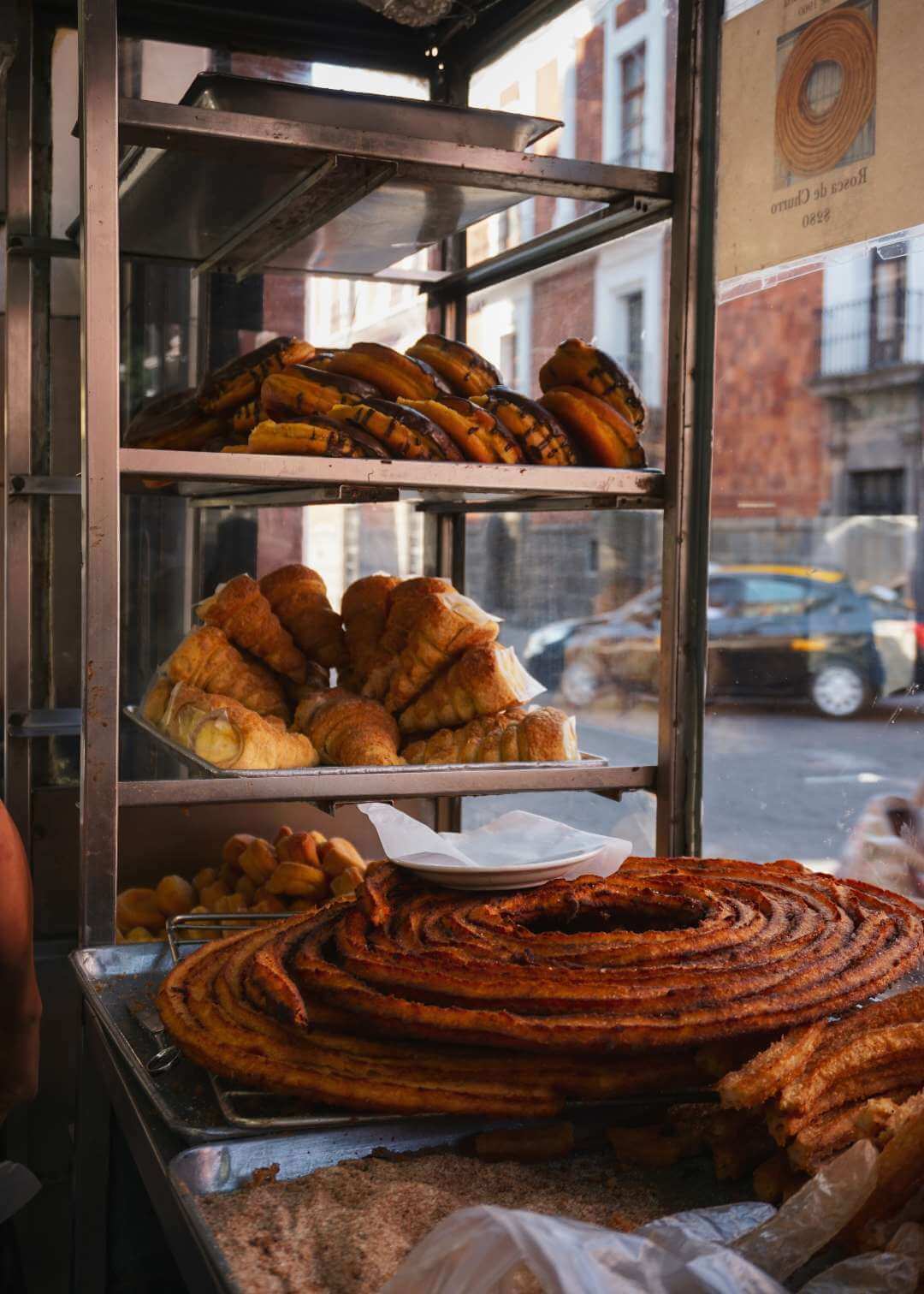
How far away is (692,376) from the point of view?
93.4 inches

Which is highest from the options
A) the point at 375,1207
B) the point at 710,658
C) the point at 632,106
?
the point at 632,106

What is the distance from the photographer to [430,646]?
2.46 m

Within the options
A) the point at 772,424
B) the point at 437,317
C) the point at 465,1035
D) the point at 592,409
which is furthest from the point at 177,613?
the point at 772,424

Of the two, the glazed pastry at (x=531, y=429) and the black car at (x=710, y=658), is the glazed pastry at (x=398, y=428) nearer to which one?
the glazed pastry at (x=531, y=429)

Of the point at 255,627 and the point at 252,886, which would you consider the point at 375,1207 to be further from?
the point at 252,886

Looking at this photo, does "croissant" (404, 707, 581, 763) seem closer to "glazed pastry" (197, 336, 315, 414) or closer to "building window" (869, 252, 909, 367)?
"glazed pastry" (197, 336, 315, 414)

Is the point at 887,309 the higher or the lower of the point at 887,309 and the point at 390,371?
the higher

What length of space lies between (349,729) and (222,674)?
0.31 metres

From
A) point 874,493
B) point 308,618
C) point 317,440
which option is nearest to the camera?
point 317,440

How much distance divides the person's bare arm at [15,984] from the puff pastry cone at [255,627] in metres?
0.76

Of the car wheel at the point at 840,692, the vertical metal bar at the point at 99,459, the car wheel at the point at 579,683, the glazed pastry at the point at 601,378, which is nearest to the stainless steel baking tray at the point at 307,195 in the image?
the vertical metal bar at the point at 99,459

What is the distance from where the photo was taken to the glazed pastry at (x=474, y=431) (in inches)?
88.3

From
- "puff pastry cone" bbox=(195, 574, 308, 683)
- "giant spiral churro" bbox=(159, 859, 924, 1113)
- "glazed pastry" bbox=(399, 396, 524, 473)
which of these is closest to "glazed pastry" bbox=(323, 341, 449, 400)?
"glazed pastry" bbox=(399, 396, 524, 473)

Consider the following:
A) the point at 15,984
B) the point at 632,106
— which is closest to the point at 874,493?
the point at 632,106
